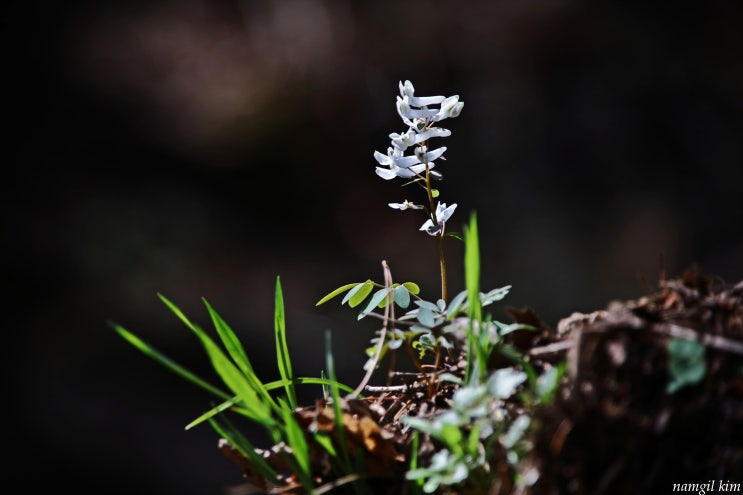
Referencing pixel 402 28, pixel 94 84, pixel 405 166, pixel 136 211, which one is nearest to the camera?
pixel 405 166

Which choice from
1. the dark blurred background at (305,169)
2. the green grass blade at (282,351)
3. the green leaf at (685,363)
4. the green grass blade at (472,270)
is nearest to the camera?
the green leaf at (685,363)

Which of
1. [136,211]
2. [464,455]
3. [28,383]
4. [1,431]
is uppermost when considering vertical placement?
[136,211]

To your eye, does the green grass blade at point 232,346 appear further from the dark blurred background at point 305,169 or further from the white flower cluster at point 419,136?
the dark blurred background at point 305,169

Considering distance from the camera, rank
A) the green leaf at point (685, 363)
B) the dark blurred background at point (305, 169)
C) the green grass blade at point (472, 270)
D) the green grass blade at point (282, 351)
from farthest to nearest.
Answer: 1. the dark blurred background at point (305, 169)
2. the green grass blade at point (282, 351)
3. the green grass blade at point (472, 270)
4. the green leaf at point (685, 363)

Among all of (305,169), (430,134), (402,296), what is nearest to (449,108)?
(430,134)

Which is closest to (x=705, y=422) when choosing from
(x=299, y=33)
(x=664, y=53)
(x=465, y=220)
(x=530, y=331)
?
(x=530, y=331)

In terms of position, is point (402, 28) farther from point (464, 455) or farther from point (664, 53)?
point (464, 455)

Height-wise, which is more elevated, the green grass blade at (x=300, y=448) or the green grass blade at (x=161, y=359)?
the green grass blade at (x=161, y=359)

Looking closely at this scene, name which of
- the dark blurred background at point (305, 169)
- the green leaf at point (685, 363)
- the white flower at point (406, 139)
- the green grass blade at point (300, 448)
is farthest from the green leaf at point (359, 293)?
the dark blurred background at point (305, 169)

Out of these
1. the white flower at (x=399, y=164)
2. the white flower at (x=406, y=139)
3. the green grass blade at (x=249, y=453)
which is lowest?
the green grass blade at (x=249, y=453)
